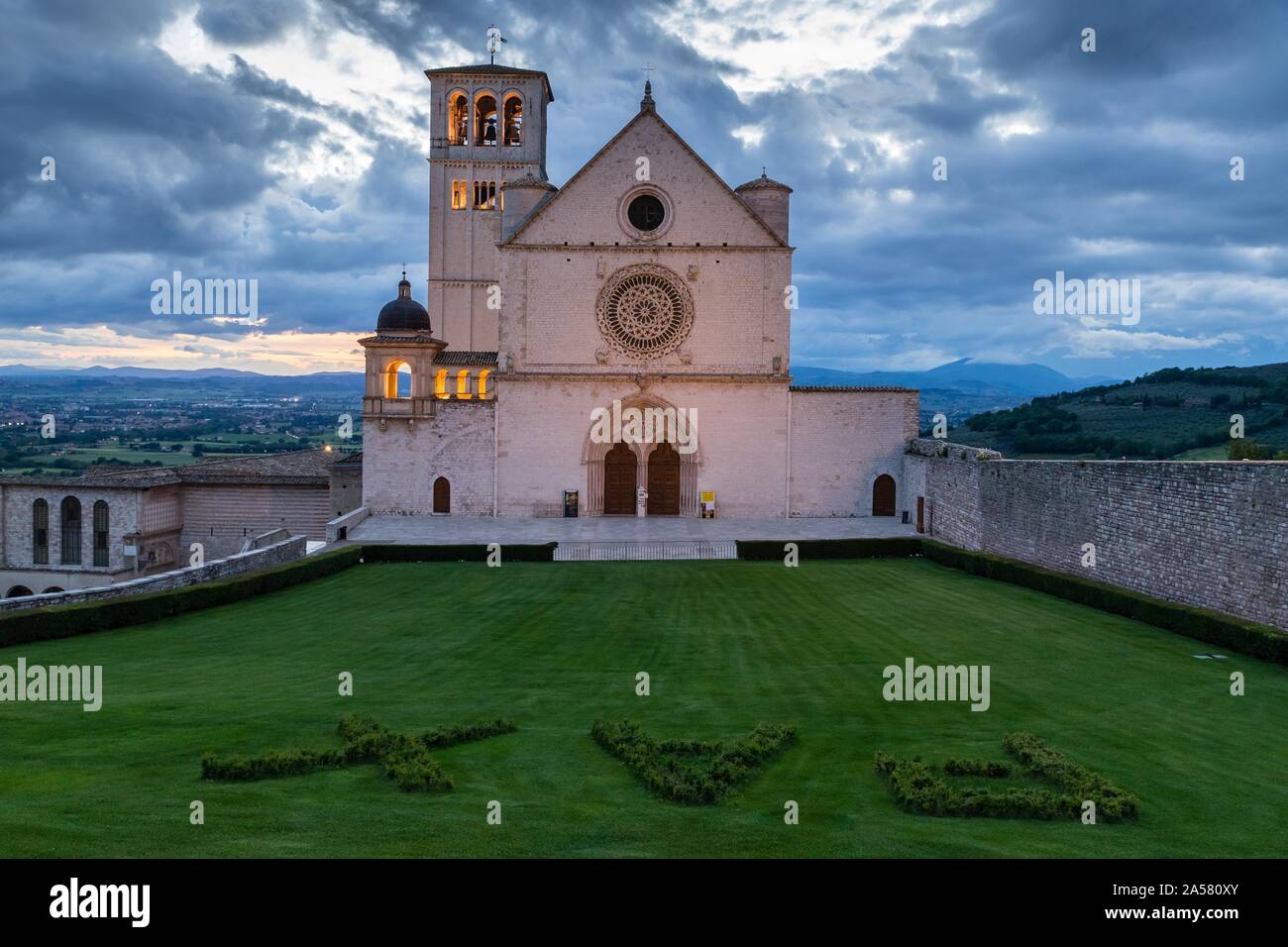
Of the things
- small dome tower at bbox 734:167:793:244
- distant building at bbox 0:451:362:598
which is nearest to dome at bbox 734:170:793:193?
small dome tower at bbox 734:167:793:244

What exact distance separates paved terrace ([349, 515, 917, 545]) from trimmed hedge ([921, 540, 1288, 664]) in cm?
719

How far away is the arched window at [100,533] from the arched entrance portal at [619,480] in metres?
24.1

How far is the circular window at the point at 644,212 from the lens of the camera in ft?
143

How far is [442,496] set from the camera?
43750 millimetres

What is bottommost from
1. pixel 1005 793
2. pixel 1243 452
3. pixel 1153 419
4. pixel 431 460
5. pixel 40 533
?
pixel 40 533

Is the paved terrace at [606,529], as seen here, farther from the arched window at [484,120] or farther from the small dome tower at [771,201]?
the arched window at [484,120]

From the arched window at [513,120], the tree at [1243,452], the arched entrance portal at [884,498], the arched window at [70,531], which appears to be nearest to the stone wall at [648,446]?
the arched entrance portal at [884,498]

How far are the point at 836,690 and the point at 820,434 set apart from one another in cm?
3032

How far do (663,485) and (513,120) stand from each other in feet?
78.0

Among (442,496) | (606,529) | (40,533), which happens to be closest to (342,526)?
(442,496)

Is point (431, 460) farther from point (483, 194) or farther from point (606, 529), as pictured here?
point (483, 194)

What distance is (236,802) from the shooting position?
8984 millimetres
